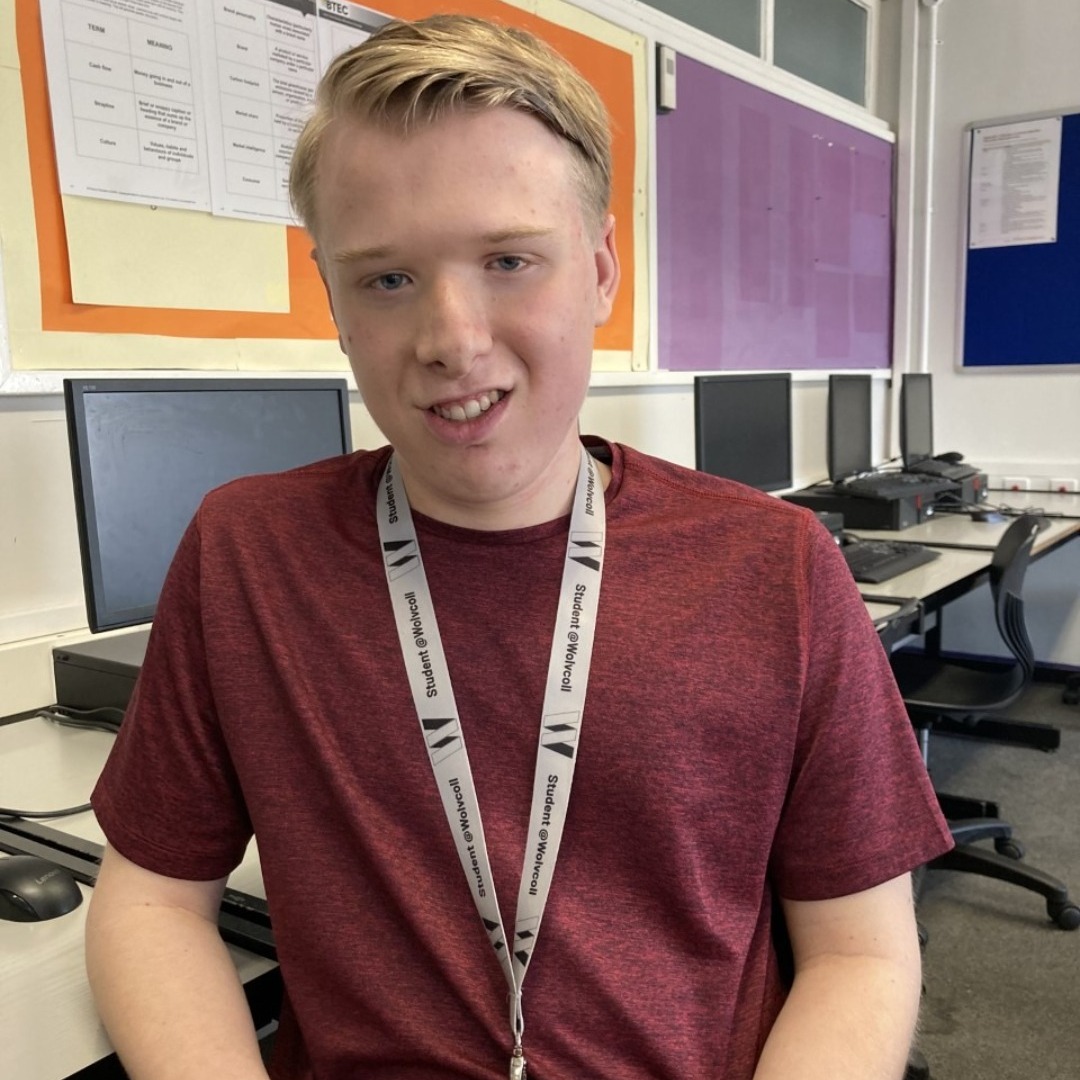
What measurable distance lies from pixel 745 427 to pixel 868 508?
33.4 inches

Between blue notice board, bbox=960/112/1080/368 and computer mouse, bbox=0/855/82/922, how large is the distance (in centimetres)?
426

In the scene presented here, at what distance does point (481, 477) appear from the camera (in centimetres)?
85

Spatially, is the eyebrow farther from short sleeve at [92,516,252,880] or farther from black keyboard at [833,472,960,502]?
black keyboard at [833,472,960,502]

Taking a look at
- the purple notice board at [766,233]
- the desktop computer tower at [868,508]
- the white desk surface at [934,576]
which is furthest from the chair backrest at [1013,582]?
the purple notice board at [766,233]

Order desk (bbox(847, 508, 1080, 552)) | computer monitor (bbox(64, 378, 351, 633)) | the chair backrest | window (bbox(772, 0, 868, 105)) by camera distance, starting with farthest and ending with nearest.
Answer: window (bbox(772, 0, 868, 105)), desk (bbox(847, 508, 1080, 552)), the chair backrest, computer monitor (bbox(64, 378, 351, 633))

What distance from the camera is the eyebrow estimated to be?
794 millimetres

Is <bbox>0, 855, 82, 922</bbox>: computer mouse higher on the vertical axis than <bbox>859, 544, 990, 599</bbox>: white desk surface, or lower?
higher

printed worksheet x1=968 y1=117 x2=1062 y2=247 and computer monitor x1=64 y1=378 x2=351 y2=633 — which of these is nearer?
computer monitor x1=64 y1=378 x2=351 y2=633

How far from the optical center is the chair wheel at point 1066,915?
2.47 metres

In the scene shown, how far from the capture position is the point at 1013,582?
266cm

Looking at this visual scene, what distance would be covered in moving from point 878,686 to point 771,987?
28 centimetres

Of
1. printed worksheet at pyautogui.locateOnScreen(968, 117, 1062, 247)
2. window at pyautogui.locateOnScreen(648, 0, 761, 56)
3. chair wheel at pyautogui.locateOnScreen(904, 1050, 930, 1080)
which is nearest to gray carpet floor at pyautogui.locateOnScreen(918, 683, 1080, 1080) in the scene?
chair wheel at pyautogui.locateOnScreen(904, 1050, 930, 1080)

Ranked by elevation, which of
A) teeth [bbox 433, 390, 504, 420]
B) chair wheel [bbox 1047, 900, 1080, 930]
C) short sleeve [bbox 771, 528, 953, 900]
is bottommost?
chair wheel [bbox 1047, 900, 1080, 930]

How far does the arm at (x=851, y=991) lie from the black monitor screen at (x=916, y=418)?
3438 millimetres
